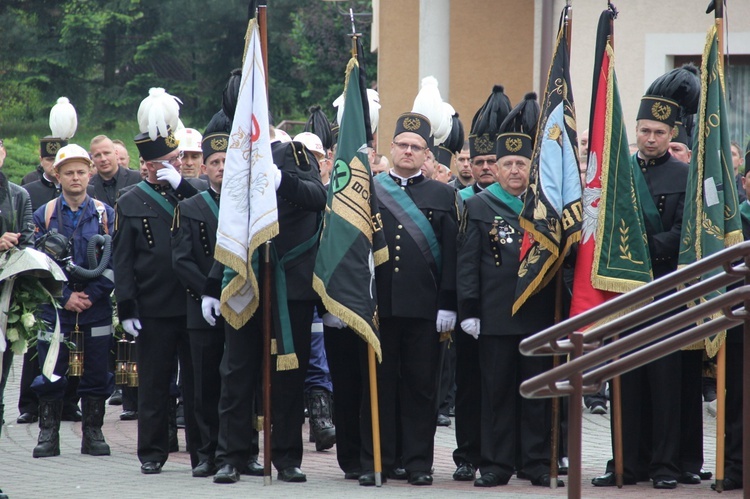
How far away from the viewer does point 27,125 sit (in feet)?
119

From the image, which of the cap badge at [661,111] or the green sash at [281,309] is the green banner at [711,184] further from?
the green sash at [281,309]

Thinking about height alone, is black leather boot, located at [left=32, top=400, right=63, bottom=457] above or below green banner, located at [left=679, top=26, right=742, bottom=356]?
below

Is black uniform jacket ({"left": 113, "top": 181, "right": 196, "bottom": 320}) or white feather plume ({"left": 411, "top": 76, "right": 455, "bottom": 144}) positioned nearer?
black uniform jacket ({"left": 113, "top": 181, "right": 196, "bottom": 320})

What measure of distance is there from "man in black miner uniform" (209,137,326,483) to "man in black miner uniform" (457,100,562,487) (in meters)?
1.01

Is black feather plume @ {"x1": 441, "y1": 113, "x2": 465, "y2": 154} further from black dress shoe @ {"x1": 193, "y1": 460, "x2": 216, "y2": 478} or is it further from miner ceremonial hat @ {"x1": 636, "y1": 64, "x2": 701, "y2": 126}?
black dress shoe @ {"x1": 193, "y1": 460, "x2": 216, "y2": 478}

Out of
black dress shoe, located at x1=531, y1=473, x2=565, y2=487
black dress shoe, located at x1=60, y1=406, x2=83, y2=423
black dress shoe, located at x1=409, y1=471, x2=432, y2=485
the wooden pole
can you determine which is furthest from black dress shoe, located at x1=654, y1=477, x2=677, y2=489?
black dress shoe, located at x1=60, y1=406, x2=83, y2=423

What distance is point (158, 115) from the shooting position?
8.97m

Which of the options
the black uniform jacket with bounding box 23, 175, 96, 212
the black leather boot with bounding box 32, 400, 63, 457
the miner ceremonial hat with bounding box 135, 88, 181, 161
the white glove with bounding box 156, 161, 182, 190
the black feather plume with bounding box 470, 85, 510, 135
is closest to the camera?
the white glove with bounding box 156, 161, 182, 190

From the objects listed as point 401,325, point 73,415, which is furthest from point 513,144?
point 73,415

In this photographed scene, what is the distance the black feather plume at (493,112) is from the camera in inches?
360

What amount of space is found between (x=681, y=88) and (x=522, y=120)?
106 cm

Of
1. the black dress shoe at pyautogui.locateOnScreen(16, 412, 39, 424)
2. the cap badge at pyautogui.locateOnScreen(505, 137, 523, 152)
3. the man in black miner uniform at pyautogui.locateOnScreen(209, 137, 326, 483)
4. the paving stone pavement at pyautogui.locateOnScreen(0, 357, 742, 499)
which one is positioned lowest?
the paving stone pavement at pyautogui.locateOnScreen(0, 357, 742, 499)

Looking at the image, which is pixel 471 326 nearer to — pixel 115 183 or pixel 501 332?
pixel 501 332

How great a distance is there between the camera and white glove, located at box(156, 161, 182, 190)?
28.7 ft
